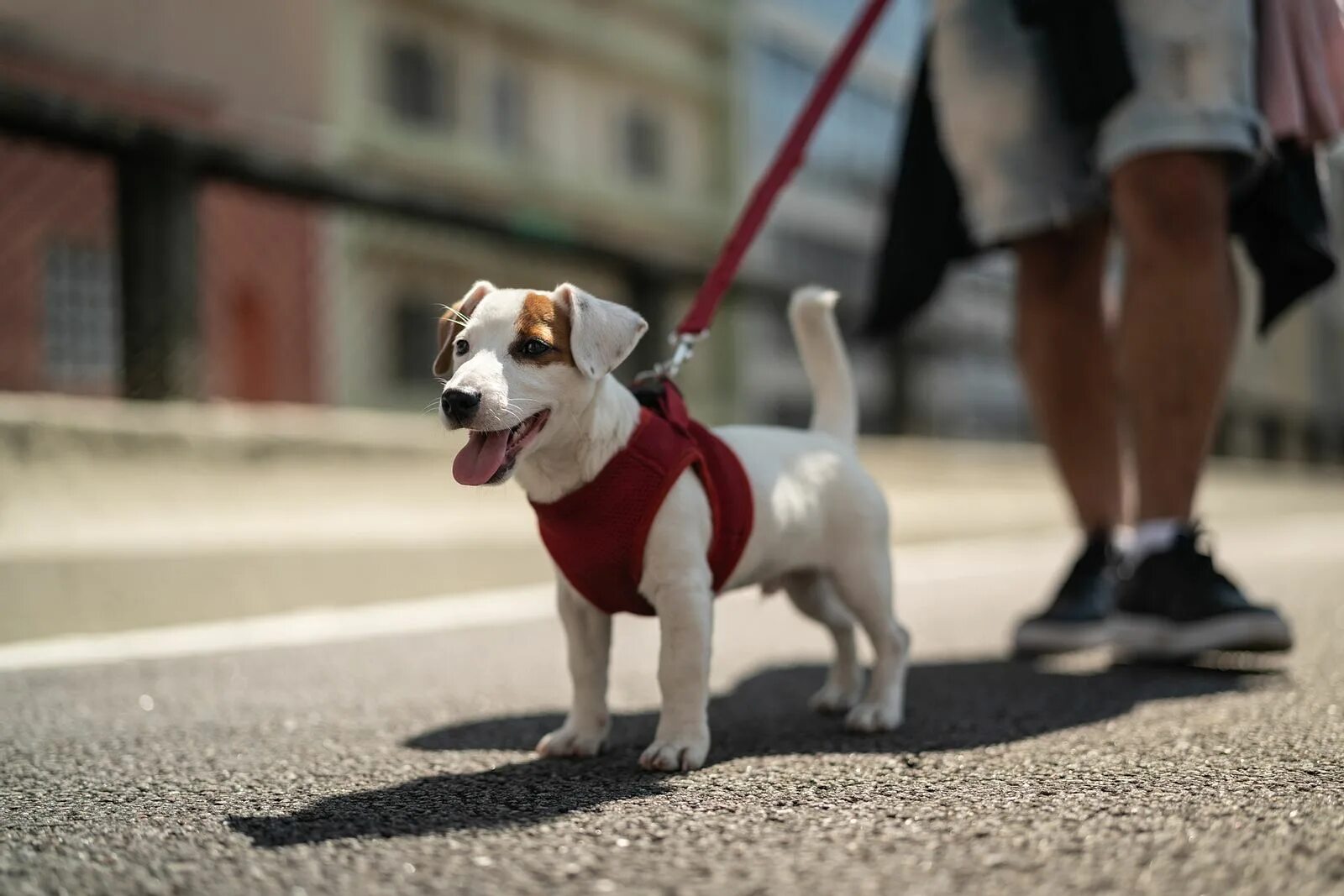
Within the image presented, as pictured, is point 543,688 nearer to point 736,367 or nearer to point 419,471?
point 419,471

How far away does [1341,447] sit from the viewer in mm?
23500

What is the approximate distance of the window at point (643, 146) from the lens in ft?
Result: 66.3

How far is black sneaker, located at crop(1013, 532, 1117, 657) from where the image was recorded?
2650mm

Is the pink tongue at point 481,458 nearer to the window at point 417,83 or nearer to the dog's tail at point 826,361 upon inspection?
the dog's tail at point 826,361

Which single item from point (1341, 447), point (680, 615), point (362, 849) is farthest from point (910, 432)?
point (1341, 447)

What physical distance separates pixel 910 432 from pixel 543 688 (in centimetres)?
539

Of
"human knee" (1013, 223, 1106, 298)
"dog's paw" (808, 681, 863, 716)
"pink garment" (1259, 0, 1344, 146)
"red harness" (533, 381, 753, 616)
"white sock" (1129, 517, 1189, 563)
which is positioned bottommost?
"dog's paw" (808, 681, 863, 716)

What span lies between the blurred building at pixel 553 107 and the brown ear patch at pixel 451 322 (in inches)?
360

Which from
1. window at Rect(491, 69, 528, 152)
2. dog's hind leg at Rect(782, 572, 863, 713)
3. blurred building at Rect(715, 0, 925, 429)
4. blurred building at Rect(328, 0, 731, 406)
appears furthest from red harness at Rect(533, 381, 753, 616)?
blurred building at Rect(715, 0, 925, 429)

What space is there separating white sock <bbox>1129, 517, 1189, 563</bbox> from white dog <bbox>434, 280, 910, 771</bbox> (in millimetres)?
708

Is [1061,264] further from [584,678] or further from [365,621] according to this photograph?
[365,621]

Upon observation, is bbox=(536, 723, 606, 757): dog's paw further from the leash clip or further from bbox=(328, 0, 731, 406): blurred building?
bbox=(328, 0, 731, 406): blurred building

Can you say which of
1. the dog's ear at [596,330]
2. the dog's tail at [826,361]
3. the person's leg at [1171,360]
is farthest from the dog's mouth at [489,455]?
the person's leg at [1171,360]

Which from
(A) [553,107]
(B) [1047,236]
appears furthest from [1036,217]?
(A) [553,107]
